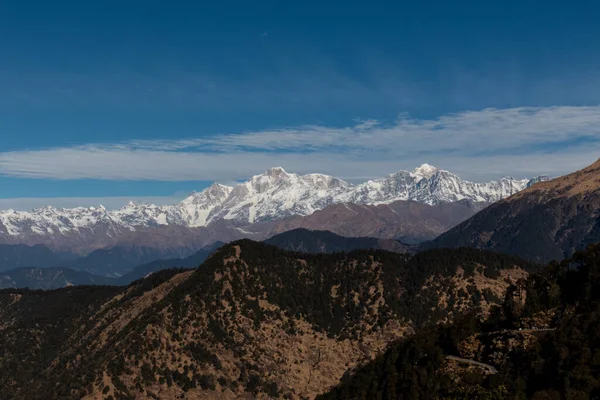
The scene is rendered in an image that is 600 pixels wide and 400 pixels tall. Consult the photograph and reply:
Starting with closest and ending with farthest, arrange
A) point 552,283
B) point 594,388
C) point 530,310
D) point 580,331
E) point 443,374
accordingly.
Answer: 1. point 594,388
2. point 580,331
3. point 443,374
4. point 530,310
5. point 552,283

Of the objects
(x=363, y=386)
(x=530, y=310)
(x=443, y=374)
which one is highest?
(x=530, y=310)

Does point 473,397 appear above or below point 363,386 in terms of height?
above

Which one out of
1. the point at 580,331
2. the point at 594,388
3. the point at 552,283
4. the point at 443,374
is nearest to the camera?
the point at 594,388

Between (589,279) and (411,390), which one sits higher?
(589,279)

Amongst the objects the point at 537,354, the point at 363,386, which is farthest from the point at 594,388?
the point at 363,386

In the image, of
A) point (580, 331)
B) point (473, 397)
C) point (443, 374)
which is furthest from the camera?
point (443, 374)

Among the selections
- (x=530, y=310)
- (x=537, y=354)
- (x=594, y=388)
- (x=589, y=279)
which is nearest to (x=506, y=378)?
(x=537, y=354)

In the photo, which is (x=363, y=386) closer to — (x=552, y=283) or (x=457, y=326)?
(x=457, y=326)

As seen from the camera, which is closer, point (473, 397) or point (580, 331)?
point (473, 397)

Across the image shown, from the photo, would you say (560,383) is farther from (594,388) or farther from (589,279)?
(589,279)
